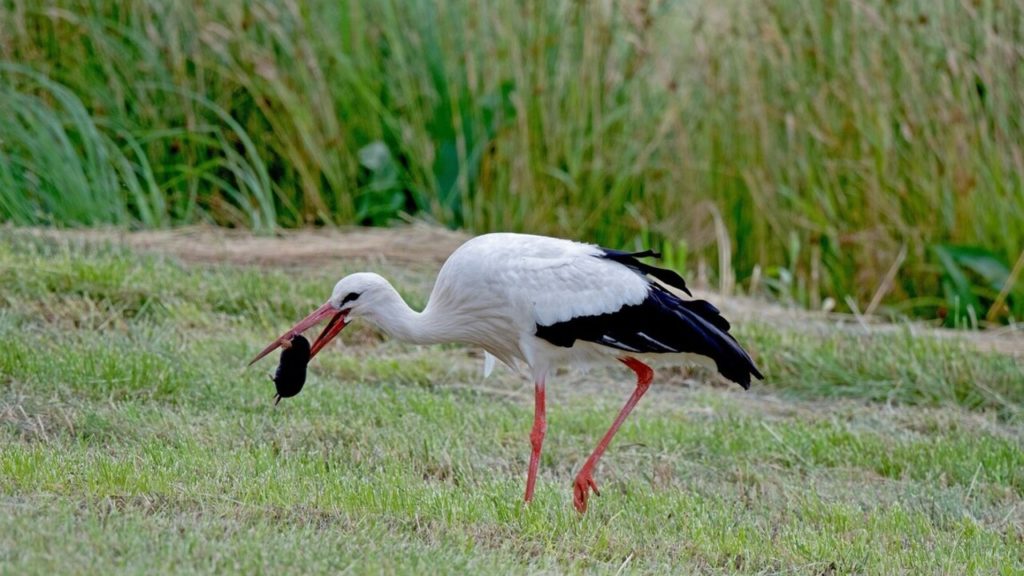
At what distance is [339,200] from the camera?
10.1 m

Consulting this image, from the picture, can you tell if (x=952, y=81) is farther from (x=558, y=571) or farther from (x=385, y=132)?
(x=558, y=571)

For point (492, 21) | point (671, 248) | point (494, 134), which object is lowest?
point (671, 248)

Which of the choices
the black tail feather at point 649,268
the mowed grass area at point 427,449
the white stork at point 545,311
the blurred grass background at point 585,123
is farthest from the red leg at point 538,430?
the blurred grass background at point 585,123

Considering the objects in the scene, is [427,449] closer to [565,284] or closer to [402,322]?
[402,322]

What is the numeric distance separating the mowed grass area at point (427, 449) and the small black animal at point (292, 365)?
0.83 ft

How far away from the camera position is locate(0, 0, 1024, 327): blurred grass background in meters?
9.51

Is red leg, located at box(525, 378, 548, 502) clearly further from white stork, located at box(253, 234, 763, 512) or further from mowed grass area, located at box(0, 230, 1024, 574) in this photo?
mowed grass area, located at box(0, 230, 1024, 574)

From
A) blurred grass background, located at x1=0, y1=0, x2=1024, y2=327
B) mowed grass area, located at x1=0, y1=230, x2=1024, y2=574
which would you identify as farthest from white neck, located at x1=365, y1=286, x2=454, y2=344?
blurred grass background, located at x1=0, y1=0, x2=1024, y2=327

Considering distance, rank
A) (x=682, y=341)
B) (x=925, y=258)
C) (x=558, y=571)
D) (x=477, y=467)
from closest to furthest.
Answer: (x=558, y=571), (x=682, y=341), (x=477, y=467), (x=925, y=258)

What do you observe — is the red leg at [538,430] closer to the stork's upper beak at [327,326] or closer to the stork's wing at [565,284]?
the stork's wing at [565,284]

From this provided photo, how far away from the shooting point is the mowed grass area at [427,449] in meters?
4.51

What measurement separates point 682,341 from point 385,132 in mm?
5193

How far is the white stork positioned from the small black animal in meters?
0.07

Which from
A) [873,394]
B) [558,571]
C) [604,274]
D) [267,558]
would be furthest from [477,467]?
[873,394]
